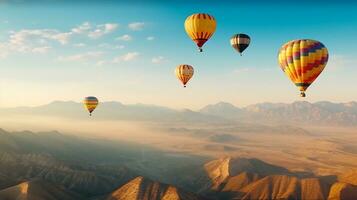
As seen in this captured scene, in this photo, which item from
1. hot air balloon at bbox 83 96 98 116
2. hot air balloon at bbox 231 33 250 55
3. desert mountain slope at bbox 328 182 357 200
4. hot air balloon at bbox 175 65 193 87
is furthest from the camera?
desert mountain slope at bbox 328 182 357 200

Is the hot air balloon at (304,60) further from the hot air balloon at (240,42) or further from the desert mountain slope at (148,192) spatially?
the desert mountain slope at (148,192)

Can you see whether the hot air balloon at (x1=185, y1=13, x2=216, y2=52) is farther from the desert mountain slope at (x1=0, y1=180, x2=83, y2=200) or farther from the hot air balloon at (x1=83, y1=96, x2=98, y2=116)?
the desert mountain slope at (x1=0, y1=180, x2=83, y2=200)

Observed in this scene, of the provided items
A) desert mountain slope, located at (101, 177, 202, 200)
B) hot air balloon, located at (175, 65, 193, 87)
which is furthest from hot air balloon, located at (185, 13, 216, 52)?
desert mountain slope, located at (101, 177, 202, 200)

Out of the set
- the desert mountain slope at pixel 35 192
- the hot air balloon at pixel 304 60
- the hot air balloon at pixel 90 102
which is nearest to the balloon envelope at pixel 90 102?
the hot air balloon at pixel 90 102

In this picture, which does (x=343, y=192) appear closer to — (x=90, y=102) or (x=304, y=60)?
(x=90, y=102)

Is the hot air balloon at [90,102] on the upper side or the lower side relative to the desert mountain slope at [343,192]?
upper

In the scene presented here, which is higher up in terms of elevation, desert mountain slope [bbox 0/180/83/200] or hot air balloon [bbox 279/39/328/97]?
hot air balloon [bbox 279/39/328/97]

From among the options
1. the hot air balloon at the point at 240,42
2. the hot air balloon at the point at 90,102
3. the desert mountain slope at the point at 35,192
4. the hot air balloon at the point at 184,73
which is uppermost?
the hot air balloon at the point at 240,42
